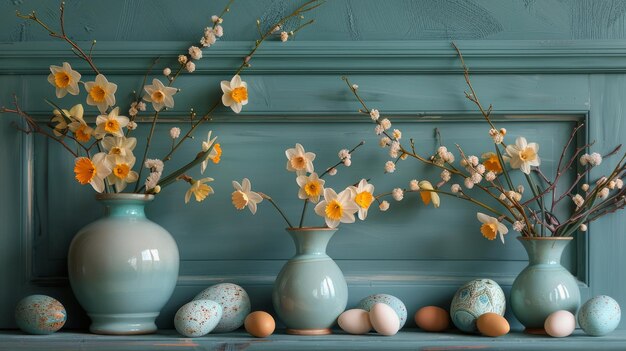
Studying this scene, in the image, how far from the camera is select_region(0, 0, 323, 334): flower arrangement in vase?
1.42 metres

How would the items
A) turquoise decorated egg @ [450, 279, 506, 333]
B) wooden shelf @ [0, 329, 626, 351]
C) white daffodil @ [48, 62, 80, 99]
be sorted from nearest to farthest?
wooden shelf @ [0, 329, 626, 351]
turquoise decorated egg @ [450, 279, 506, 333]
white daffodil @ [48, 62, 80, 99]

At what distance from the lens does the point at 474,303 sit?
1426mm

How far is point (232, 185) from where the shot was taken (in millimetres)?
1605

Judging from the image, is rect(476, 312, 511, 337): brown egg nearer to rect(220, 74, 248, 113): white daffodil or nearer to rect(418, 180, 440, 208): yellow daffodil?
rect(418, 180, 440, 208): yellow daffodil

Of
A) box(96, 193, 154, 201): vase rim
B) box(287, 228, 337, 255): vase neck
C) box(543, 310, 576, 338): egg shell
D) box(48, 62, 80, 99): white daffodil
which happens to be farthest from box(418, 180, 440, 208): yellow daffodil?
box(48, 62, 80, 99): white daffodil

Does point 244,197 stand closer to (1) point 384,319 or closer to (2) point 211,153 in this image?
(2) point 211,153

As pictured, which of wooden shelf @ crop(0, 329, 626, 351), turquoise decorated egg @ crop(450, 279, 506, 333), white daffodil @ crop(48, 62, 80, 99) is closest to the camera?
wooden shelf @ crop(0, 329, 626, 351)

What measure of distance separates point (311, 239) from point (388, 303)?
183 mm

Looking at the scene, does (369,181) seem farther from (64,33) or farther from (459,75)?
(64,33)

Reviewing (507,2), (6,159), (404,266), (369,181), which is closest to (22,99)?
(6,159)

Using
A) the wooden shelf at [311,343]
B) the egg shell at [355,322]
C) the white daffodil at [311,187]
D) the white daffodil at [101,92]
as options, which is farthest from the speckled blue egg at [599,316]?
the white daffodil at [101,92]

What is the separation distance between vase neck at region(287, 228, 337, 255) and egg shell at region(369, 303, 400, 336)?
151 mm

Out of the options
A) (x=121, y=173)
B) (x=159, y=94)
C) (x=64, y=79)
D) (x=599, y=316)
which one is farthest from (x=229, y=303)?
(x=599, y=316)

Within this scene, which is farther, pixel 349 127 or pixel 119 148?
pixel 349 127
